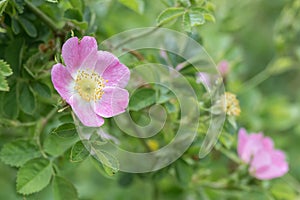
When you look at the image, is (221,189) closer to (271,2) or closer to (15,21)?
(15,21)

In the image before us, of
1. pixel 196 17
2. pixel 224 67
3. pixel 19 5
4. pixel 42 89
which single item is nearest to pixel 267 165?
pixel 224 67

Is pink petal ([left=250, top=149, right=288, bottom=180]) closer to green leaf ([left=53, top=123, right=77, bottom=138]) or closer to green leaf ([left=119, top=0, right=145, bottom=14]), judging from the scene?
green leaf ([left=119, top=0, right=145, bottom=14])

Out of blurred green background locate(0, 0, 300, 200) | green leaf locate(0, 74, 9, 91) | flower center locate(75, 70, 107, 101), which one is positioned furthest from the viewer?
blurred green background locate(0, 0, 300, 200)

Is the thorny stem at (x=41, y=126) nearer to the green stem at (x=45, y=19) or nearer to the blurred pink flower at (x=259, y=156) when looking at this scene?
the green stem at (x=45, y=19)

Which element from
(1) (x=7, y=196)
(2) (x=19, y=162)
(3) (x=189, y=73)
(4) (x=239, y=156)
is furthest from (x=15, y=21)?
(1) (x=7, y=196)


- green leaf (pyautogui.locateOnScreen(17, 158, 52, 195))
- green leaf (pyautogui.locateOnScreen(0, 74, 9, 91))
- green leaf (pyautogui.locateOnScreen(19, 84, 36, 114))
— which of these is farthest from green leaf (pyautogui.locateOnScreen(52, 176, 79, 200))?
green leaf (pyautogui.locateOnScreen(0, 74, 9, 91))
